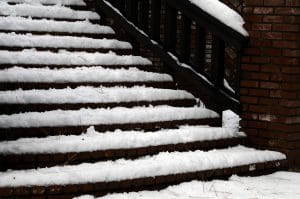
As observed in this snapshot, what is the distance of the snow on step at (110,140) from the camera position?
326cm

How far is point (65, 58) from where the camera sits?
471 cm

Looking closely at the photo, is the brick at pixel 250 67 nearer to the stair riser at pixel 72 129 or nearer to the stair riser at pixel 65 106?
the stair riser at pixel 72 129

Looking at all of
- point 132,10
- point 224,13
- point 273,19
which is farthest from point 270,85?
point 132,10

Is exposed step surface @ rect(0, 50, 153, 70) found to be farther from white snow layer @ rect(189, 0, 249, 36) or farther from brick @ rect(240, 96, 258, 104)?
brick @ rect(240, 96, 258, 104)

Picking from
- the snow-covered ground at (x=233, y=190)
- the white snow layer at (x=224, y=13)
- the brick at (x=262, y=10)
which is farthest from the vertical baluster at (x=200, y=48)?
the snow-covered ground at (x=233, y=190)

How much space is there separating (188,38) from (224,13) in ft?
2.21

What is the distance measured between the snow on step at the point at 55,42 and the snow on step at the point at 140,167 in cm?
195

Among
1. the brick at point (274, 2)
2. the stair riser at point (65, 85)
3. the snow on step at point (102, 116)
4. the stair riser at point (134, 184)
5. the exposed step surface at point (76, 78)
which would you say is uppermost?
the brick at point (274, 2)

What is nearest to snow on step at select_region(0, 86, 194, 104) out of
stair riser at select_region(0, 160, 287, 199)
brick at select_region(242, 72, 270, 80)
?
brick at select_region(242, 72, 270, 80)

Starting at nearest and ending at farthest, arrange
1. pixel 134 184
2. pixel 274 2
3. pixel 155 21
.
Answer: pixel 134 184
pixel 274 2
pixel 155 21

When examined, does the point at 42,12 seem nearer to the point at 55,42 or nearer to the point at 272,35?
the point at 55,42

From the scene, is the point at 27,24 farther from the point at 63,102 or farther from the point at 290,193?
the point at 290,193

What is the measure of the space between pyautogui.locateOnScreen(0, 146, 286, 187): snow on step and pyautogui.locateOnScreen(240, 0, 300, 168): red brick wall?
174mm

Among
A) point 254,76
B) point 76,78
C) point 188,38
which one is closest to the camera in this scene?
point 254,76
